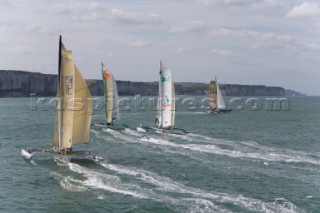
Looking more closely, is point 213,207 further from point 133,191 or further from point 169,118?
point 169,118

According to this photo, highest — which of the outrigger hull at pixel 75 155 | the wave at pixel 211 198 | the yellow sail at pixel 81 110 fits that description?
the yellow sail at pixel 81 110

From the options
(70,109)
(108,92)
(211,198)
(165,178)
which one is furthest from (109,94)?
(211,198)

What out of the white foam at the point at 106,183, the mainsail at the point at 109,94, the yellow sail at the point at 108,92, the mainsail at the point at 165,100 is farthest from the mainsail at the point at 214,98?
the white foam at the point at 106,183

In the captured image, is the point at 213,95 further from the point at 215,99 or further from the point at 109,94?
the point at 109,94

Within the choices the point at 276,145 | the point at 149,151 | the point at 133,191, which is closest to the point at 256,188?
the point at 133,191

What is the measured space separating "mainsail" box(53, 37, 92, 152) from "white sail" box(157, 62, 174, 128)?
1119 inches

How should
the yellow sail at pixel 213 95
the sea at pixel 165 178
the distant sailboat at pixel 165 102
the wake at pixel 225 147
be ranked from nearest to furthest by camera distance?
the sea at pixel 165 178 < the wake at pixel 225 147 < the distant sailboat at pixel 165 102 < the yellow sail at pixel 213 95

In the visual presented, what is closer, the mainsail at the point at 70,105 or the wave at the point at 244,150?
the mainsail at the point at 70,105

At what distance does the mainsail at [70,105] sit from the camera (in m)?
45.7

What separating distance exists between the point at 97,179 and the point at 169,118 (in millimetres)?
37444

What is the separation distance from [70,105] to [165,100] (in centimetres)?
3187

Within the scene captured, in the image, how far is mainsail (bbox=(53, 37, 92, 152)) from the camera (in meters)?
45.7

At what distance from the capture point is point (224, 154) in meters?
54.4

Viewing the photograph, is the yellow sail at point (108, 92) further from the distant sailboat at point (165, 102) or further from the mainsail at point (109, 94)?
the distant sailboat at point (165, 102)
